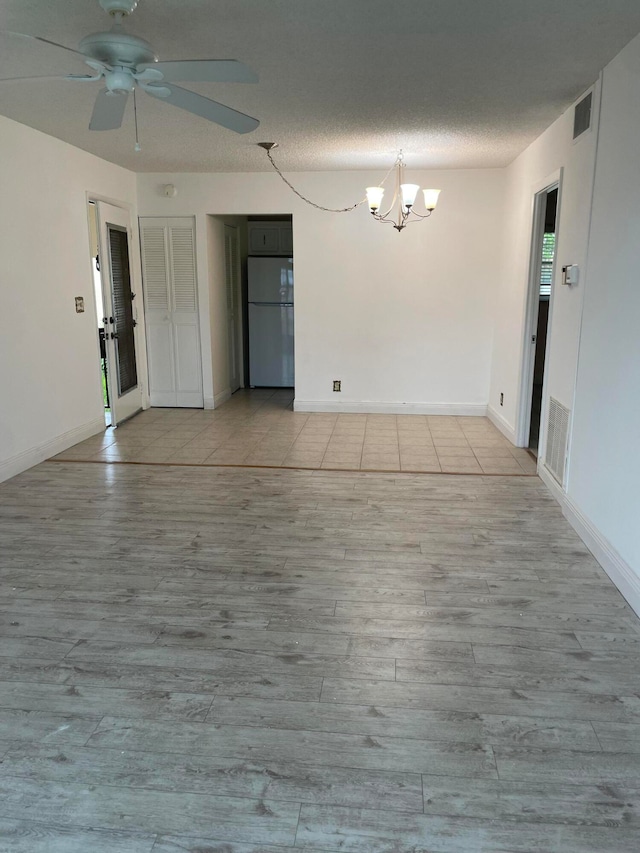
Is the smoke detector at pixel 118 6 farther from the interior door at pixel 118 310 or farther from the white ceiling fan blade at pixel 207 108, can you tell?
the interior door at pixel 118 310

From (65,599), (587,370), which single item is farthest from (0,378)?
(587,370)

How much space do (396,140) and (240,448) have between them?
2.81 m

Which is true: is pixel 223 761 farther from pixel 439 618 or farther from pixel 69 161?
Answer: pixel 69 161

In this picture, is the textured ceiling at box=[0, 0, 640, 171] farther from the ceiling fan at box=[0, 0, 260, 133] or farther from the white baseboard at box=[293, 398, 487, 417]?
the white baseboard at box=[293, 398, 487, 417]

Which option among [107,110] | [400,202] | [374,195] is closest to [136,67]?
[107,110]

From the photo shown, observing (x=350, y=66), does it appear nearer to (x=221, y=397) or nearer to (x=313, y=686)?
(x=313, y=686)

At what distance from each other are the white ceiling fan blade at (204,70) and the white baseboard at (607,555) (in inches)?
104

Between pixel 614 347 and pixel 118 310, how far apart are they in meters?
4.66

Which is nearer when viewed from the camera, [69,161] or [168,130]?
[168,130]

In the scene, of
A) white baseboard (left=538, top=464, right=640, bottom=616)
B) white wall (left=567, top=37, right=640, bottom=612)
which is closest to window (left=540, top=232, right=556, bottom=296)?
white wall (left=567, top=37, right=640, bottom=612)

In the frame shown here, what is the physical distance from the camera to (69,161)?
16.5ft

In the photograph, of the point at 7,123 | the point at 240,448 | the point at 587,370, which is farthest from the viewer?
the point at 240,448

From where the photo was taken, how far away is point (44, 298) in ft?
15.5

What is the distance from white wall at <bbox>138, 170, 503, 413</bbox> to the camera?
6.21 m
